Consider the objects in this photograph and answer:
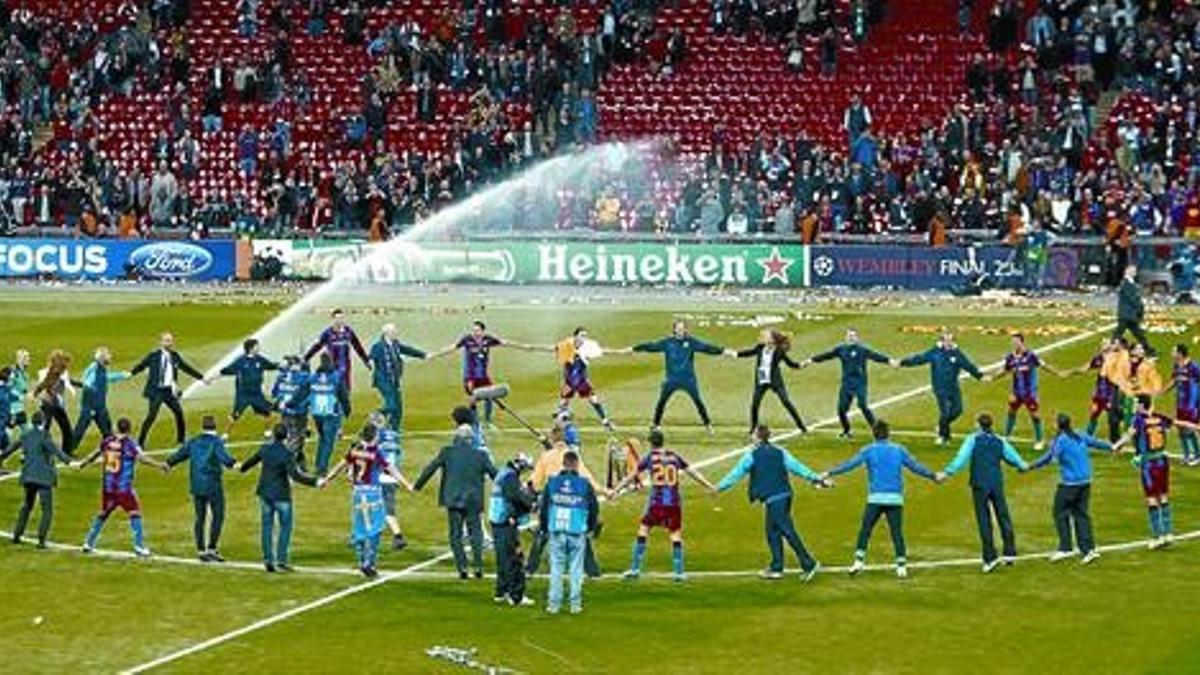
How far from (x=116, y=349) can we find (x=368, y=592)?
1064 inches

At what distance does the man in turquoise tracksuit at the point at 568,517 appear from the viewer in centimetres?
3155

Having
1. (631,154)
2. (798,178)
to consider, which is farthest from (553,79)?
(798,178)

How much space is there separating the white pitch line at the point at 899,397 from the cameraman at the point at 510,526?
873 centimetres

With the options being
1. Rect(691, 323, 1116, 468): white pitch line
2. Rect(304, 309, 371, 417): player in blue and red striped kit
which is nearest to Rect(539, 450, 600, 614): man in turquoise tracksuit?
Rect(691, 323, 1116, 468): white pitch line

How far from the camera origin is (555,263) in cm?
7412

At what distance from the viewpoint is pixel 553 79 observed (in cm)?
8106

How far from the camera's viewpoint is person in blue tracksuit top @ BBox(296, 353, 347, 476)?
137ft

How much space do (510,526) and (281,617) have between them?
3.07 metres

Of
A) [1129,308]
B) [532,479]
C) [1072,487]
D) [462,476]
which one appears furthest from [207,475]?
[1129,308]

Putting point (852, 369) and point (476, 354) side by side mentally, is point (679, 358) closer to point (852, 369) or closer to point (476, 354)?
point (852, 369)

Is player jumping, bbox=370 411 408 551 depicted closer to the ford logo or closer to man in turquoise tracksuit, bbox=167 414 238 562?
man in turquoise tracksuit, bbox=167 414 238 562

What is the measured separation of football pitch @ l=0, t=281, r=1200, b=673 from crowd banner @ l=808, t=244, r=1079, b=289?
620 inches

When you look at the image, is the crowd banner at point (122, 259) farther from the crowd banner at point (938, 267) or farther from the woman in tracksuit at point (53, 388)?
the woman in tracksuit at point (53, 388)

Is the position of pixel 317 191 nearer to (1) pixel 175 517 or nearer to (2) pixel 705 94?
(2) pixel 705 94
